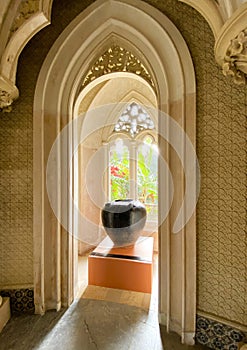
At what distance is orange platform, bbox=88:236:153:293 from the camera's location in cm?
246

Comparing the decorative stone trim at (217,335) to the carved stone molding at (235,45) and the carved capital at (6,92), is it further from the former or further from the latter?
the carved capital at (6,92)

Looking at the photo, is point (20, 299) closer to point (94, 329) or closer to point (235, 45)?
point (94, 329)

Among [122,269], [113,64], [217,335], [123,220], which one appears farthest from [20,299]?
[113,64]

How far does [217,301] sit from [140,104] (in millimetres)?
3162

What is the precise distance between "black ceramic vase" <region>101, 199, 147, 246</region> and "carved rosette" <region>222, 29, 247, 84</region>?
5.97 ft

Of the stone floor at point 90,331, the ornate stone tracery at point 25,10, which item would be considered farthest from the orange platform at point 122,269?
the ornate stone tracery at point 25,10

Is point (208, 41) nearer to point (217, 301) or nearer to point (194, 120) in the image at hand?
point (194, 120)

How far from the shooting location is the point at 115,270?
254 centimetres

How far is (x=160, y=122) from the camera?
1967 mm

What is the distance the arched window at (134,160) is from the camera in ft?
13.7

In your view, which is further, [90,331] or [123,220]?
[123,220]

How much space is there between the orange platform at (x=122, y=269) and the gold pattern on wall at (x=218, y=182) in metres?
0.77

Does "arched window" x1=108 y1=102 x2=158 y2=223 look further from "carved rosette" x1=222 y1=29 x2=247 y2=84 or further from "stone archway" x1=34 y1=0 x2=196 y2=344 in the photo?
"carved rosette" x1=222 y1=29 x2=247 y2=84

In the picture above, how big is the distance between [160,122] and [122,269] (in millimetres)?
1662
